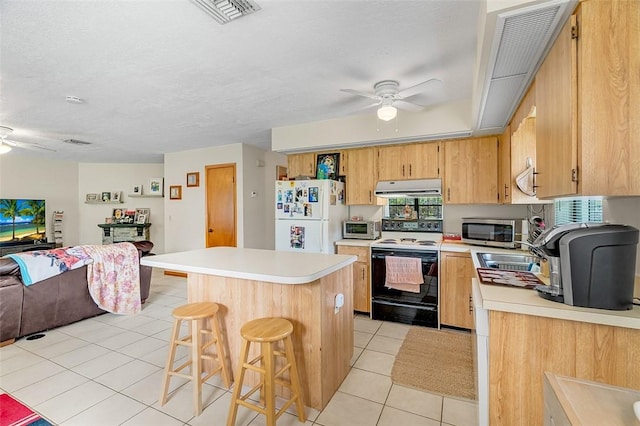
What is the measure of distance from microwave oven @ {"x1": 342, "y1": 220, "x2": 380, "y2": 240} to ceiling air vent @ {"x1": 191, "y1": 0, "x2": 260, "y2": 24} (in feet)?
8.75

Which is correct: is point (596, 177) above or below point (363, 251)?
above

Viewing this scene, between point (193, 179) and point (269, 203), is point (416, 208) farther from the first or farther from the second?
point (193, 179)

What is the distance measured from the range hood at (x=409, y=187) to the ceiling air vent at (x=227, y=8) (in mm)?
2475

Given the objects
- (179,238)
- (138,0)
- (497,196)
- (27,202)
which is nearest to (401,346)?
(497,196)

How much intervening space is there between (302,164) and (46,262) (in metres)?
3.14

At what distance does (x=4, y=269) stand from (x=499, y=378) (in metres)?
4.14


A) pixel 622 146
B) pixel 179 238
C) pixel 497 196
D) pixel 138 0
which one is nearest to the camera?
pixel 622 146

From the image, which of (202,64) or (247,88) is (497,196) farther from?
(202,64)

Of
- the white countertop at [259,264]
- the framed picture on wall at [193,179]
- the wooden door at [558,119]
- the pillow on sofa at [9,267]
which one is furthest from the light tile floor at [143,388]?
the framed picture on wall at [193,179]

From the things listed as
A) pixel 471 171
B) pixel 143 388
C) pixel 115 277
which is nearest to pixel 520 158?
pixel 471 171

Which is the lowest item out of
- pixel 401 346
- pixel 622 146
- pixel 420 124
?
pixel 401 346

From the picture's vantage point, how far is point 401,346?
2.84 m

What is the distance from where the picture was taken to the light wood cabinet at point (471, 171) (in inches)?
127

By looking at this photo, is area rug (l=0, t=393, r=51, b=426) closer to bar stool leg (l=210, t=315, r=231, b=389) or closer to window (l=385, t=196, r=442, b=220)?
bar stool leg (l=210, t=315, r=231, b=389)
